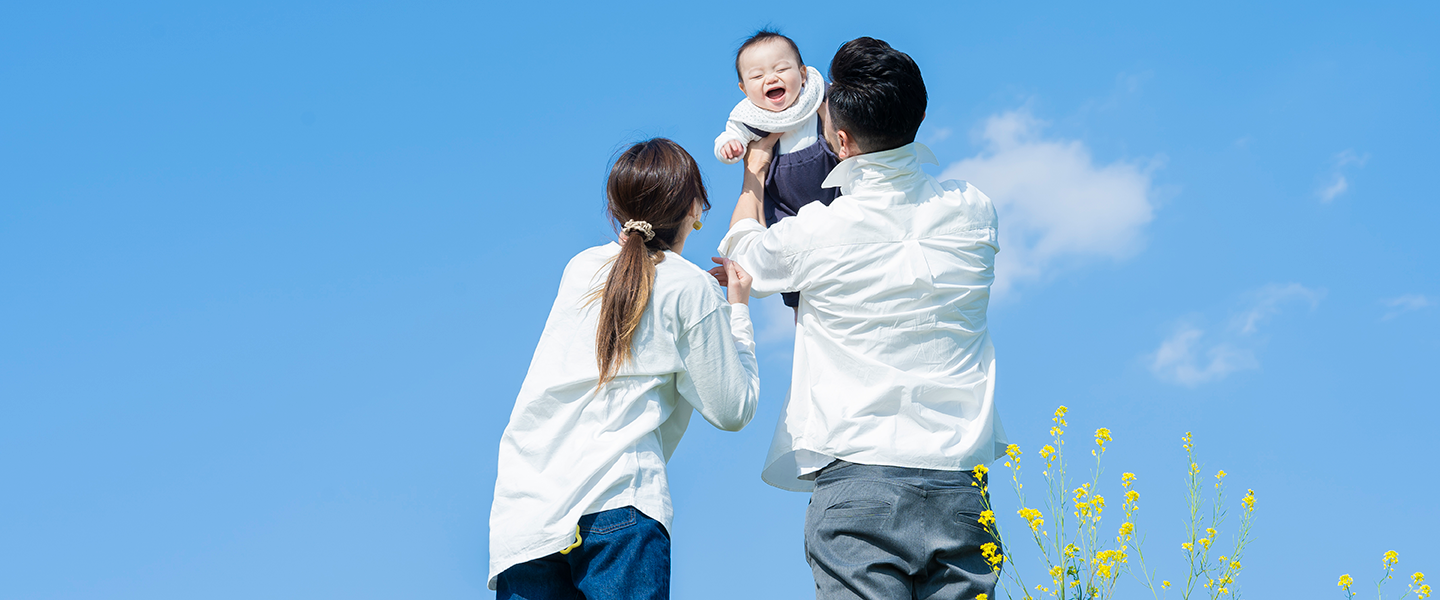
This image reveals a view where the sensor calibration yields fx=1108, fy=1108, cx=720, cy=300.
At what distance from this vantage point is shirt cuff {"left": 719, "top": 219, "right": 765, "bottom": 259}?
363 cm

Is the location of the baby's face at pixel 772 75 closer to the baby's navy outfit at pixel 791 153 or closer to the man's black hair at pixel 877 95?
the baby's navy outfit at pixel 791 153

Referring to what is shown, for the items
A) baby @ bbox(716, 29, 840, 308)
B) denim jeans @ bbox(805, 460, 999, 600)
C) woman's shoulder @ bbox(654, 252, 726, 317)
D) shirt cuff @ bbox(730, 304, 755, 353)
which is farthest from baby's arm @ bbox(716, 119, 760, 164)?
denim jeans @ bbox(805, 460, 999, 600)

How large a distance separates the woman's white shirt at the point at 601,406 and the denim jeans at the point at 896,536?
370 mm

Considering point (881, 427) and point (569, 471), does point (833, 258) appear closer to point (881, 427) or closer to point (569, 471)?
point (881, 427)

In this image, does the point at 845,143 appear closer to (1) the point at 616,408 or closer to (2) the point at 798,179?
A: (2) the point at 798,179

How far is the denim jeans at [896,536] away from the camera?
303 cm

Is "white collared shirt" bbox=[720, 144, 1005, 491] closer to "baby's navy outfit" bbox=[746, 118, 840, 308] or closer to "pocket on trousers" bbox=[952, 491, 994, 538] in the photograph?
"pocket on trousers" bbox=[952, 491, 994, 538]

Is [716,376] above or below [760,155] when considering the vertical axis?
below

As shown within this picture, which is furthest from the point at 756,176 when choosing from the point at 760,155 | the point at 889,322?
the point at 889,322

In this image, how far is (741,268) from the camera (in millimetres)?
3547

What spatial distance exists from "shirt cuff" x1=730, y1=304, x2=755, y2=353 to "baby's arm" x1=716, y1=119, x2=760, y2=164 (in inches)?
48.5

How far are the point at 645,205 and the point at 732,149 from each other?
4.30ft

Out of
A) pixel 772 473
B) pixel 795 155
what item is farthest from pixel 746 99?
pixel 772 473

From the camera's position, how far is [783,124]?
4.50 m
